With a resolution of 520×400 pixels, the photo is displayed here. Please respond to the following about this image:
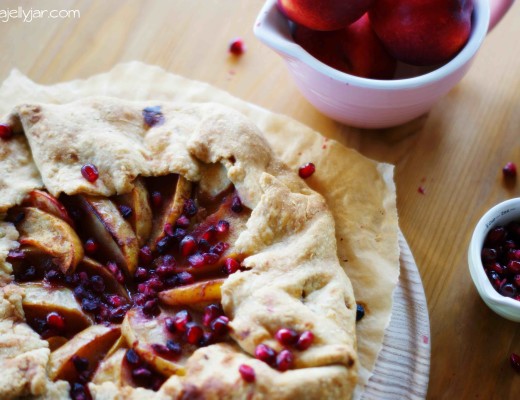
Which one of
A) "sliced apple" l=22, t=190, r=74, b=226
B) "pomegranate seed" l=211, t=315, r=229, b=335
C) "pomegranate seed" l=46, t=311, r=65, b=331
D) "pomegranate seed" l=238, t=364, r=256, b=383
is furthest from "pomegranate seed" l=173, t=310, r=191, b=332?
"sliced apple" l=22, t=190, r=74, b=226

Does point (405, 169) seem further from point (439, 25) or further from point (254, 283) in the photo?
point (254, 283)

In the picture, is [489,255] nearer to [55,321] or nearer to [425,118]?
[425,118]

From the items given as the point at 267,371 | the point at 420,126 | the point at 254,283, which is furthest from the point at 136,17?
the point at 267,371

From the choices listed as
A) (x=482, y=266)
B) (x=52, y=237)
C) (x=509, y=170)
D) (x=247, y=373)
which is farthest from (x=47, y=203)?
(x=509, y=170)

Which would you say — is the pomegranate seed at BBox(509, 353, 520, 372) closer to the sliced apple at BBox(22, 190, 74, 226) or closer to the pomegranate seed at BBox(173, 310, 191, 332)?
the pomegranate seed at BBox(173, 310, 191, 332)

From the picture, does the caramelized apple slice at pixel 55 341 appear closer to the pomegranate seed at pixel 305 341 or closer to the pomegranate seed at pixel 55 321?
the pomegranate seed at pixel 55 321
